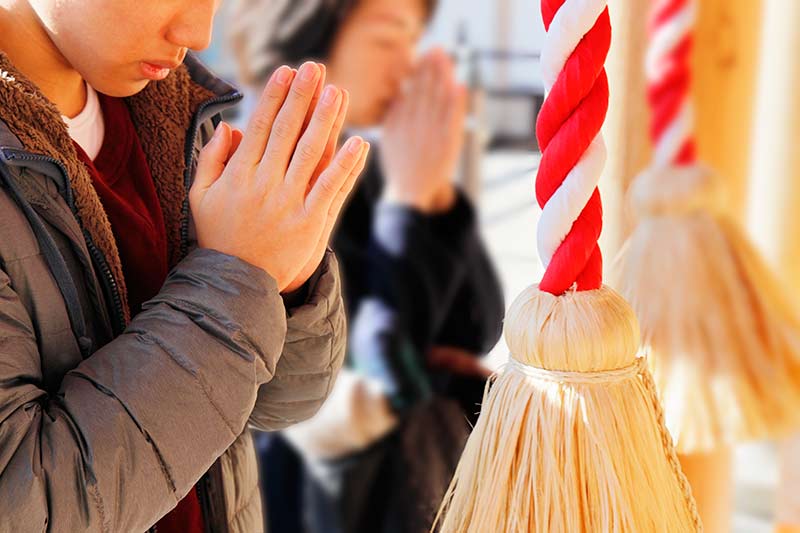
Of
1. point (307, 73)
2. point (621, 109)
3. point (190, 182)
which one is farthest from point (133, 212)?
point (621, 109)

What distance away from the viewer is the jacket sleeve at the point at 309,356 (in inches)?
Result: 21.3

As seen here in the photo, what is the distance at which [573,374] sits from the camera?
461 millimetres

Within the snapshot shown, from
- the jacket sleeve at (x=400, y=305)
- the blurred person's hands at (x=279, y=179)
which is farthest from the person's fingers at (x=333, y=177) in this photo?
the jacket sleeve at (x=400, y=305)

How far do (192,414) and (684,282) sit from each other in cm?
57

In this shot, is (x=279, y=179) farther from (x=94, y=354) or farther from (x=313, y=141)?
(x=94, y=354)

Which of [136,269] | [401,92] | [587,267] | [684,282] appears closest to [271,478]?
[401,92]

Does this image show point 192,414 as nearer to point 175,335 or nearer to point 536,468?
point 175,335

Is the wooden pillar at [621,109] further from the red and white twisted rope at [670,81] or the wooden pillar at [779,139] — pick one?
the wooden pillar at [779,139]

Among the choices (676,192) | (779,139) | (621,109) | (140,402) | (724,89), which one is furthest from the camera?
(779,139)

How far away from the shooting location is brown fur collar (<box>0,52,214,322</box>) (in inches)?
18.5

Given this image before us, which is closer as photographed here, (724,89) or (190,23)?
(190,23)

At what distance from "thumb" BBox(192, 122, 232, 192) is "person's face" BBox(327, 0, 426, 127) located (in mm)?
876

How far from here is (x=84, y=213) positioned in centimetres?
49

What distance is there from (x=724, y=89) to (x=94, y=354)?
0.89m
